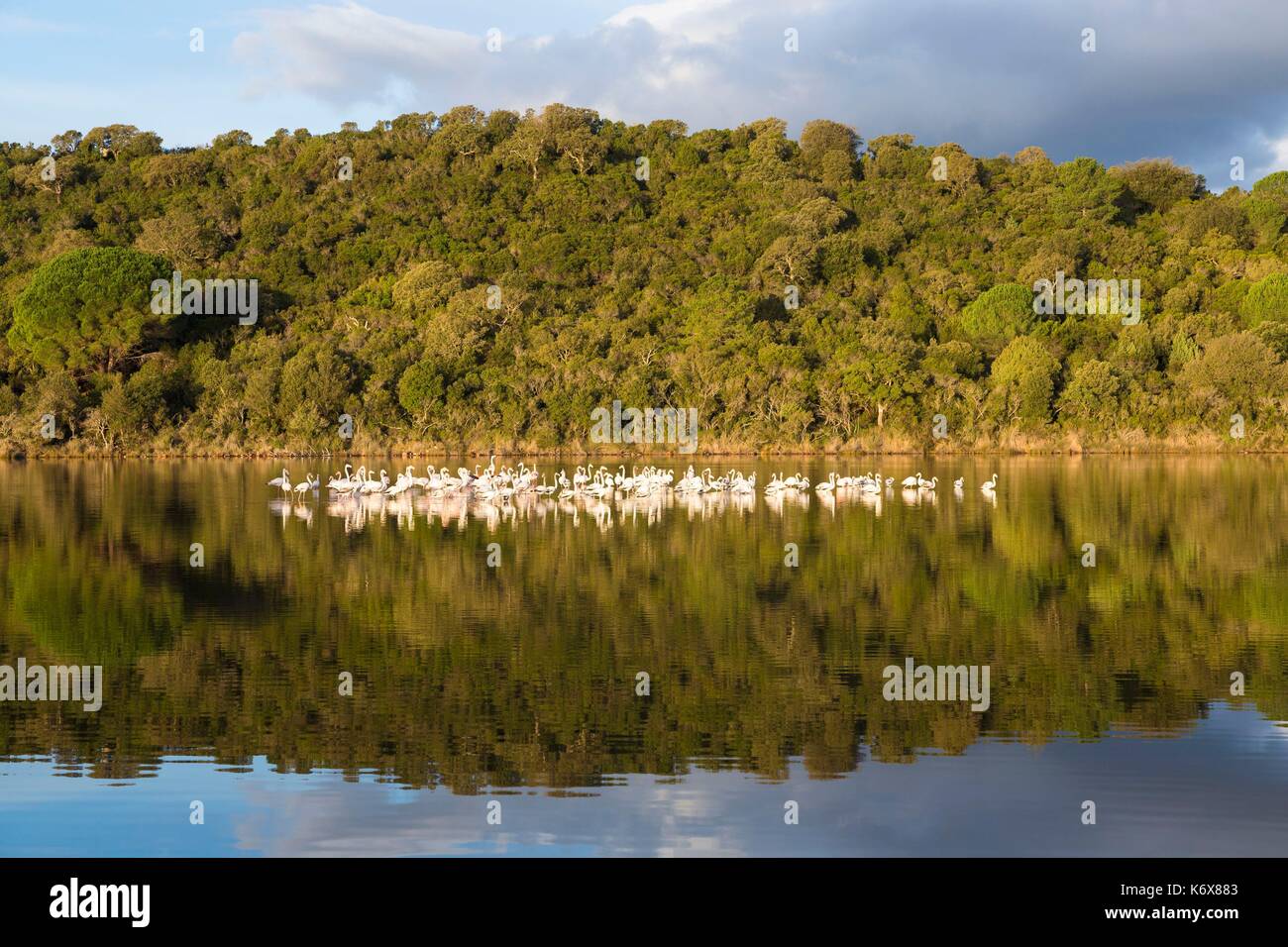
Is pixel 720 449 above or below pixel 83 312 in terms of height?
below

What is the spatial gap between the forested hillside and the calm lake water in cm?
4239

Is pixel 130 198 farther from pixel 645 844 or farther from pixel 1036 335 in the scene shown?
pixel 645 844

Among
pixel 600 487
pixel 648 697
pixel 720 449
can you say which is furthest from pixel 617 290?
pixel 648 697

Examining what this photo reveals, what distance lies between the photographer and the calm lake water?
8531mm

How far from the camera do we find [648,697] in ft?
38.2

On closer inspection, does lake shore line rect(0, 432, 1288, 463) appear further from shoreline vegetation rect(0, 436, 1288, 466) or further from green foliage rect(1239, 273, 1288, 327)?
green foliage rect(1239, 273, 1288, 327)

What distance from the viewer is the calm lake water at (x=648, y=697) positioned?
853cm

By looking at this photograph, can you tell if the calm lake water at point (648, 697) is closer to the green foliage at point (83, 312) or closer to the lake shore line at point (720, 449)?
the lake shore line at point (720, 449)

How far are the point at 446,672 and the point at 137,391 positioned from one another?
59172mm

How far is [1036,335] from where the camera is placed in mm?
69812

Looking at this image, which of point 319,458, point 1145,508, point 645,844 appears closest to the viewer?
point 645,844

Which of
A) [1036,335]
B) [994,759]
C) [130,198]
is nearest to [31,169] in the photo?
[130,198]

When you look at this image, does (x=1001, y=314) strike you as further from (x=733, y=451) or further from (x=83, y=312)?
(x=83, y=312)

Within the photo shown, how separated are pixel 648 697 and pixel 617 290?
71.0 m
